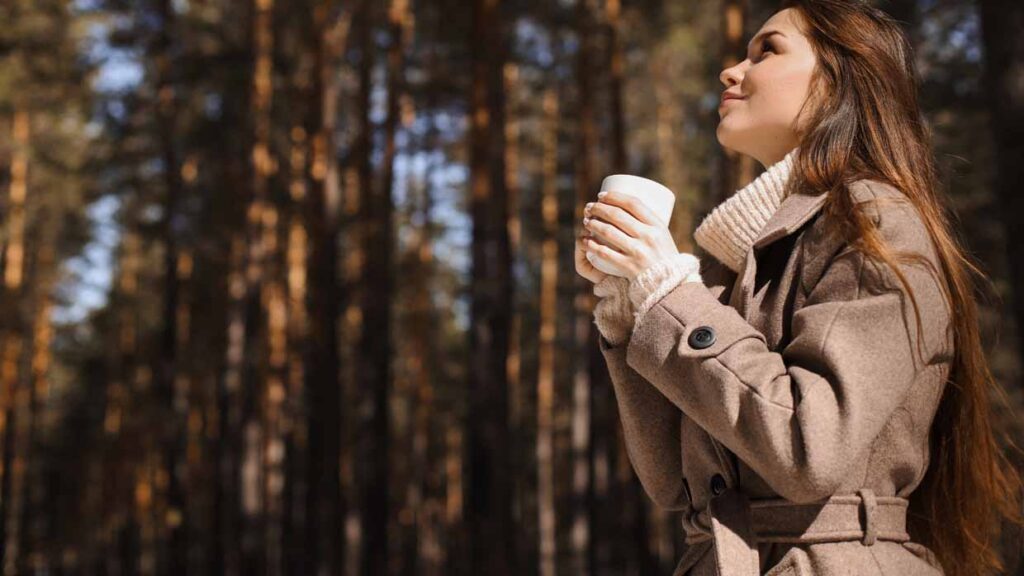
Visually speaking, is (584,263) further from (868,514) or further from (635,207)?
(868,514)

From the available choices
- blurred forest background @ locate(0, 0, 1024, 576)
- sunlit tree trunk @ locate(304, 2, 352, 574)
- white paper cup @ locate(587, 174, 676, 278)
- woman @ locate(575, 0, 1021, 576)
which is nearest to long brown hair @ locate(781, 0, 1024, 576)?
woman @ locate(575, 0, 1021, 576)

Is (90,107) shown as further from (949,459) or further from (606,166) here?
(949,459)

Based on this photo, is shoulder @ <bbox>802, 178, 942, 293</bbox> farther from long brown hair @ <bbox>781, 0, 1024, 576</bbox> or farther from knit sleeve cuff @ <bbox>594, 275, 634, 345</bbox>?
knit sleeve cuff @ <bbox>594, 275, 634, 345</bbox>

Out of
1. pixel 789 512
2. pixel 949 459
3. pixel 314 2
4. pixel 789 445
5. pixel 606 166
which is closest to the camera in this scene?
pixel 789 445

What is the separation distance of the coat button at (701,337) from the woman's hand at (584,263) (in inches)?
11.3

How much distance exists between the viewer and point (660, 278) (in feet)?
6.23

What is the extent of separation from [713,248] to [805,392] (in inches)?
20.7

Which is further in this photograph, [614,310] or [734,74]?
[734,74]

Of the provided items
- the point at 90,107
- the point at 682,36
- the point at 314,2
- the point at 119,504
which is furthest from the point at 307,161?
the point at 119,504

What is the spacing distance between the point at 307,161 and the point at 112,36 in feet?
13.0

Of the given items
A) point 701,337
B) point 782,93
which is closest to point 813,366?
point 701,337

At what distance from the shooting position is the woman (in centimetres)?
172

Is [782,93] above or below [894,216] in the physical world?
above

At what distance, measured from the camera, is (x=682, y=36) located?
2234 cm
